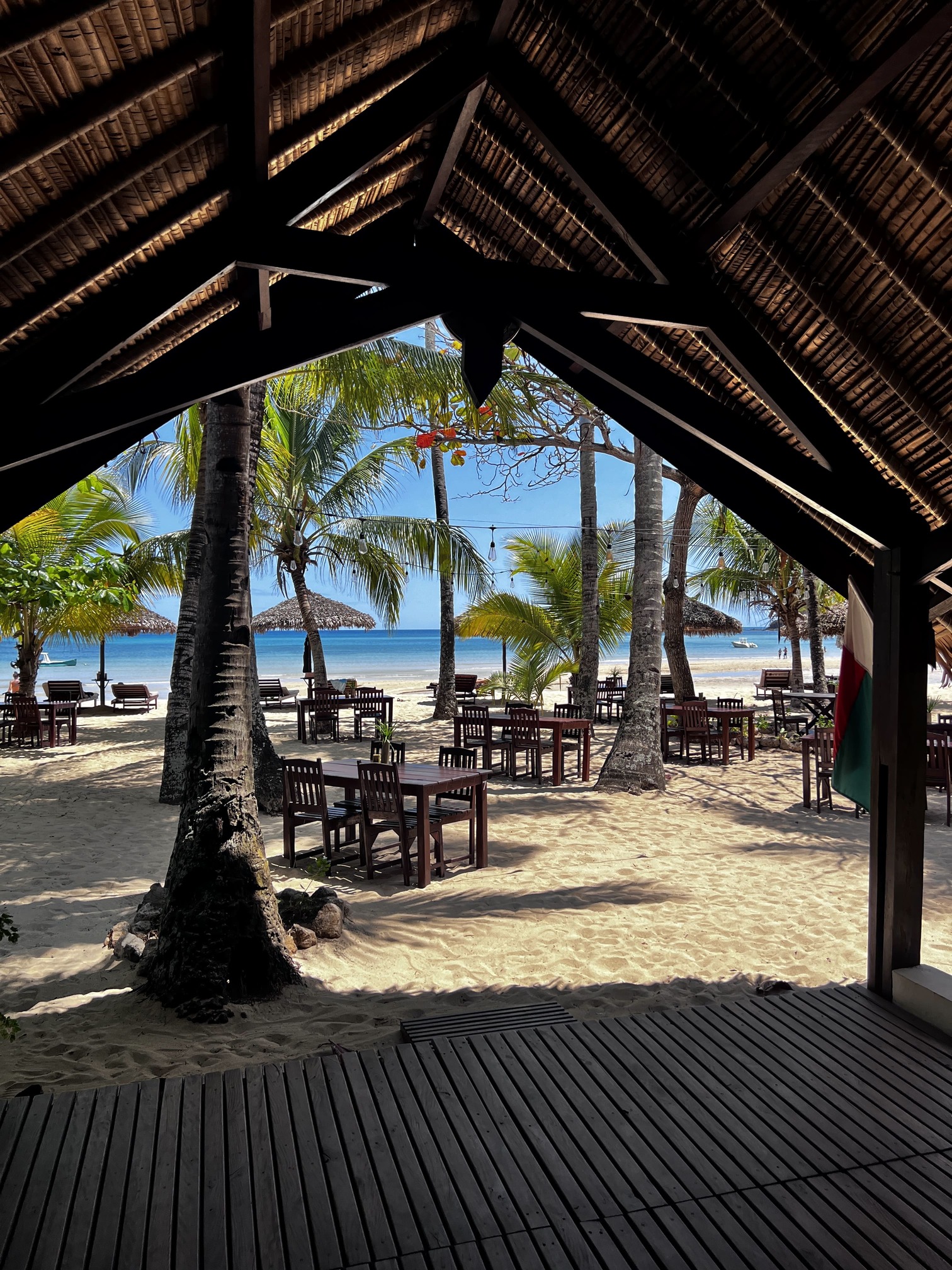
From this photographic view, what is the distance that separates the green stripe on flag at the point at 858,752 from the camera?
3.87 meters

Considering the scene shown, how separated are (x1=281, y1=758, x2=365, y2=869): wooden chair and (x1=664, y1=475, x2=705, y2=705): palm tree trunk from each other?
9.20 metres

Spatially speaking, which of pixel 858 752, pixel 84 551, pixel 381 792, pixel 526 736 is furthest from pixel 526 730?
pixel 84 551

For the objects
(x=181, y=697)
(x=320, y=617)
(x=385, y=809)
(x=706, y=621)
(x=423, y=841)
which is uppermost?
(x=320, y=617)

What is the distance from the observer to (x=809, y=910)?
5.79 metres

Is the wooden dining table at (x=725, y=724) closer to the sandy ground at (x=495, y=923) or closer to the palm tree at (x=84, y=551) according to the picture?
the sandy ground at (x=495, y=923)

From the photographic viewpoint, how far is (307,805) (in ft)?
22.1

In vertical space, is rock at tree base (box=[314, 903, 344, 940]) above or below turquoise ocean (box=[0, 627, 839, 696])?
below

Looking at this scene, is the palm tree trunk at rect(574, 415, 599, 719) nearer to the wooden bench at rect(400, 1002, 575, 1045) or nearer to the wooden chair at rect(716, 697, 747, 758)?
the wooden chair at rect(716, 697, 747, 758)

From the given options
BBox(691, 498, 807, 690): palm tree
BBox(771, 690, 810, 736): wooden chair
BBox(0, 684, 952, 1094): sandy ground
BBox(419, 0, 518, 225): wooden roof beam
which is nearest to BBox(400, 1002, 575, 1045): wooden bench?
BBox(0, 684, 952, 1094): sandy ground

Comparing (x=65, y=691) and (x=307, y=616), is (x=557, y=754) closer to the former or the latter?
(x=307, y=616)

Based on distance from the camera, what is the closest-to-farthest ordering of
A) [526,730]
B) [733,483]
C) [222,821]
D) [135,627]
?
[733,483] < [222,821] < [526,730] < [135,627]

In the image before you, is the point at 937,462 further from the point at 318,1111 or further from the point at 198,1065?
the point at 198,1065

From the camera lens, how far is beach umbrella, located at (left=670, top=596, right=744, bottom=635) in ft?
70.6

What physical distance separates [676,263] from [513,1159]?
3003mm
